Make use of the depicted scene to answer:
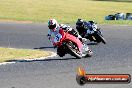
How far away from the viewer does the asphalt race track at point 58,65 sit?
45.2ft

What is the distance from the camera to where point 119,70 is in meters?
16.2

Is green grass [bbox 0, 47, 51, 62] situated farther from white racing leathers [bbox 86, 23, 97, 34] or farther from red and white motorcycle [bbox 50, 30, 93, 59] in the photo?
white racing leathers [bbox 86, 23, 97, 34]

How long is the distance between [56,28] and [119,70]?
3.84 m

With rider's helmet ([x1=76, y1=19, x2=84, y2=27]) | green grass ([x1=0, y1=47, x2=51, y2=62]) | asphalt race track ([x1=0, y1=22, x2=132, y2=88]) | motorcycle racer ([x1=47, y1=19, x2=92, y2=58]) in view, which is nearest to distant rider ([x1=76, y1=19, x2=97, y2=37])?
rider's helmet ([x1=76, y1=19, x2=84, y2=27])

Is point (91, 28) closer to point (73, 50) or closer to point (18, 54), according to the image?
point (18, 54)

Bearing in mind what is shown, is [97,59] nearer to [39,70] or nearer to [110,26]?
[39,70]

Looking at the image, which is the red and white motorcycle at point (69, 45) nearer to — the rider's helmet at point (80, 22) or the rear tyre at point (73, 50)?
the rear tyre at point (73, 50)

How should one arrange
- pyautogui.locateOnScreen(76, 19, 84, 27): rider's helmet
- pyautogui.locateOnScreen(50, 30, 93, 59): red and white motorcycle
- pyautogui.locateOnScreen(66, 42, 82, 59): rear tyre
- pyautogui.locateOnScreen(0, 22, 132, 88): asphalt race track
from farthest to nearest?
pyautogui.locateOnScreen(76, 19, 84, 27): rider's helmet, pyautogui.locateOnScreen(50, 30, 93, 59): red and white motorcycle, pyautogui.locateOnScreen(66, 42, 82, 59): rear tyre, pyautogui.locateOnScreen(0, 22, 132, 88): asphalt race track

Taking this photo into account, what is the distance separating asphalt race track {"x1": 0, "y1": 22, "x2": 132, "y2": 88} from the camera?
13.8 m

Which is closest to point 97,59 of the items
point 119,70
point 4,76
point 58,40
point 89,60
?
point 89,60

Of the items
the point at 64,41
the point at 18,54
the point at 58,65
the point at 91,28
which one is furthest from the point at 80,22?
the point at 58,65

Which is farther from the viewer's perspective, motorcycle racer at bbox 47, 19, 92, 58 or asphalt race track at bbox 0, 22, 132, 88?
motorcycle racer at bbox 47, 19, 92, 58

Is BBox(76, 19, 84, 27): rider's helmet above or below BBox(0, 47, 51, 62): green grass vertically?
above

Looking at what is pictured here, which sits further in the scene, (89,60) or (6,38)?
(6,38)
